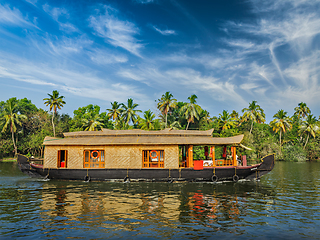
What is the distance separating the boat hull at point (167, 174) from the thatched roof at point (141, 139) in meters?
2.04

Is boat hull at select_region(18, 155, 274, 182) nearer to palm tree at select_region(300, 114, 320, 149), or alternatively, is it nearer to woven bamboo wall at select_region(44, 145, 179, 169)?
woven bamboo wall at select_region(44, 145, 179, 169)

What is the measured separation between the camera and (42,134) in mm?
46031

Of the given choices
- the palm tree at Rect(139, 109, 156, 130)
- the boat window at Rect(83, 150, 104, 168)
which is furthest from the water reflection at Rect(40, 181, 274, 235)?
the palm tree at Rect(139, 109, 156, 130)

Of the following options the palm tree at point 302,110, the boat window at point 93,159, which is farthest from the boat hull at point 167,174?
the palm tree at point 302,110

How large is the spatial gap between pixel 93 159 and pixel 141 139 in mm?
4733

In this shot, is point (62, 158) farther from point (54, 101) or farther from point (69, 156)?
point (54, 101)

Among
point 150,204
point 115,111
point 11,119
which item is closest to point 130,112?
point 115,111

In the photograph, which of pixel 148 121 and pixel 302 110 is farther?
pixel 302 110

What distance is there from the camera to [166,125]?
41156 millimetres

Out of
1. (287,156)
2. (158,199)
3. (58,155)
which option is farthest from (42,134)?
(287,156)

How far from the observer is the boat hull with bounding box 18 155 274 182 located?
16797mm

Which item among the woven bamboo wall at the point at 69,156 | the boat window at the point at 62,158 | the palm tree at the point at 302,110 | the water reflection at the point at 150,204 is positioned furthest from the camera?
the palm tree at the point at 302,110

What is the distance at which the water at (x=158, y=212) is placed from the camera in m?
7.68

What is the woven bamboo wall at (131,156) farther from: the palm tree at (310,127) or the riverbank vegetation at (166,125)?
the palm tree at (310,127)
